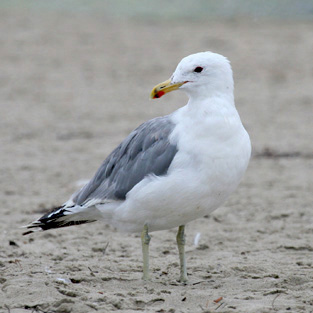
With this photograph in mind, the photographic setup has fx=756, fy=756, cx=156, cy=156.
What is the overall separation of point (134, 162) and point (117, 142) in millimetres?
4828

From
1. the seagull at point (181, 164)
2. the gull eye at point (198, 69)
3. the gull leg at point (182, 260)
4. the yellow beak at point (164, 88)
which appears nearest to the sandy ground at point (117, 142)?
the gull leg at point (182, 260)

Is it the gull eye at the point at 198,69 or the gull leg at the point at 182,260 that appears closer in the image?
the gull eye at the point at 198,69

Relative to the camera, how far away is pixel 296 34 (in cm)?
1647

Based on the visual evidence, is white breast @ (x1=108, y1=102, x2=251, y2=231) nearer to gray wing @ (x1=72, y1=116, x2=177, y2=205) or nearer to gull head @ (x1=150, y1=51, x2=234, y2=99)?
gray wing @ (x1=72, y1=116, x2=177, y2=205)

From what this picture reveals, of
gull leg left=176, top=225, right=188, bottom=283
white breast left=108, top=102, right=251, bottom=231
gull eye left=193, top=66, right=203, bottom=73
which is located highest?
gull eye left=193, top=66, right=203, bottom=73

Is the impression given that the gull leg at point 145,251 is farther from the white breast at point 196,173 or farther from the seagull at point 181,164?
the white breast at point 196,173

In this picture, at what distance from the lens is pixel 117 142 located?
394 inches

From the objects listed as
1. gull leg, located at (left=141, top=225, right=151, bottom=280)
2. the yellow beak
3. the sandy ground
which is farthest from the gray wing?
the sandy ground

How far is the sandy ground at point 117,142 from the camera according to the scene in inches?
190

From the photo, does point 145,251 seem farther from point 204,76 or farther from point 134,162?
point 204,76

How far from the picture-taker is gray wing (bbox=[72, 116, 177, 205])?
16.4 ft

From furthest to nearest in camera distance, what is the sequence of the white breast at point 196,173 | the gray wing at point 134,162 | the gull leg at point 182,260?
the gull leg at point 182,260, the gray wing at point 134,162, the white breast at point 196,173

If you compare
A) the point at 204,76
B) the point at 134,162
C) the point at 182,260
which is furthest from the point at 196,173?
the point at 182,260

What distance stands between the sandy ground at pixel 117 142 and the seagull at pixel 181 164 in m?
0.46
